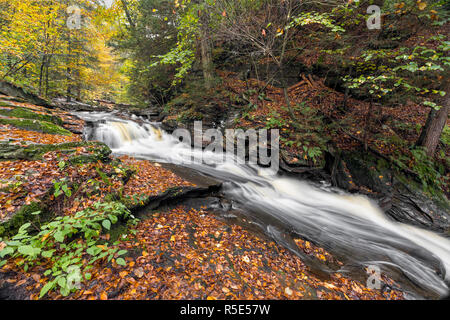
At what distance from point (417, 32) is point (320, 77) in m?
4.09

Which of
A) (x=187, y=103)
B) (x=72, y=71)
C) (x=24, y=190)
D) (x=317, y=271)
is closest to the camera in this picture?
(x=24, y=190)

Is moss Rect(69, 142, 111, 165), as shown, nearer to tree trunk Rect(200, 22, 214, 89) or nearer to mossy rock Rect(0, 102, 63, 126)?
mossy rock Rect(0, 102, 63, 126)

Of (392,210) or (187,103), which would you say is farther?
(187,103)

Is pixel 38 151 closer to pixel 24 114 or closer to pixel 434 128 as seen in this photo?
pixel 24 114

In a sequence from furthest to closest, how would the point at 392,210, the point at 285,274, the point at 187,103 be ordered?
the point at 187,103
the point at 392,210
the point at 285,274

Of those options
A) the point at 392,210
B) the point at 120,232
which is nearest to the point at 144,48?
the point at 120,232

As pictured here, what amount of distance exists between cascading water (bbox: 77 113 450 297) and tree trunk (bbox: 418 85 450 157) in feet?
8.48

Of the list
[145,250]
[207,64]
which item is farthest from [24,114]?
[207,64]

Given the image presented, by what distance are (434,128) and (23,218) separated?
9.87m

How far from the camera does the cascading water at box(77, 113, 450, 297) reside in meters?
3.62

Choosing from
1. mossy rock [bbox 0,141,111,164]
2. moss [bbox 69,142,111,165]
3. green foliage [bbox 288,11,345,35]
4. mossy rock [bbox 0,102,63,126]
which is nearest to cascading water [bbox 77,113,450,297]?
mossy rock [bbox 0,102,63,126]

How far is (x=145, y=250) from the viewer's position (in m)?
2.59

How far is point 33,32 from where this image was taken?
270 inches
